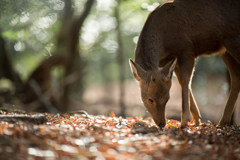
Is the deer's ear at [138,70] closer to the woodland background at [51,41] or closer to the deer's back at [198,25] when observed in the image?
the deer's back at [198,25]

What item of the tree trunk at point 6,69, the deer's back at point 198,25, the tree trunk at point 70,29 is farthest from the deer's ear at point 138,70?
the tree trunk at point 6,69

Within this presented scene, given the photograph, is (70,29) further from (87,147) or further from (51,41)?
(87,147)

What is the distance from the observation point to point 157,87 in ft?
16.9

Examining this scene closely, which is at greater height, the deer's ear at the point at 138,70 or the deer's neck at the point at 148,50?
the deer's neck at the point at 148,50

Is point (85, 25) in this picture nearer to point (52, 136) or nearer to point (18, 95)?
point (18, 95)

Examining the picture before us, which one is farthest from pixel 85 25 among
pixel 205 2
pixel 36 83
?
pixel 205 2

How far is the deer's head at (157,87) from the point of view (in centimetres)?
516

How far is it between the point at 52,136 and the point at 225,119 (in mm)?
4801

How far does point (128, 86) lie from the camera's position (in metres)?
32.9

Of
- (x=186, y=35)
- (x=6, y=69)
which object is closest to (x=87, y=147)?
(x=186, y=35)

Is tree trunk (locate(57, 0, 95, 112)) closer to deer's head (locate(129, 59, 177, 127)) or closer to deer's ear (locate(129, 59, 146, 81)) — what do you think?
deer's ear (locate(129, 59, 146, 81))

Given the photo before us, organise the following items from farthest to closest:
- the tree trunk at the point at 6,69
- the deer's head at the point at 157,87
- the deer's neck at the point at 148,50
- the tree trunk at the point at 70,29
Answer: the tree trunk at the point at 70,29, the tree trunk at the point at 6,69, the deer's neck at the point at 148,50, the deer's head at the point at 157,87

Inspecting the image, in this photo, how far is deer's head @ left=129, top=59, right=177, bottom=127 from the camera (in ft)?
16.9

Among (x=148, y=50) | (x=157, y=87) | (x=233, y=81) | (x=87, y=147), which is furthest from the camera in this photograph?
(x=233, y=81)
